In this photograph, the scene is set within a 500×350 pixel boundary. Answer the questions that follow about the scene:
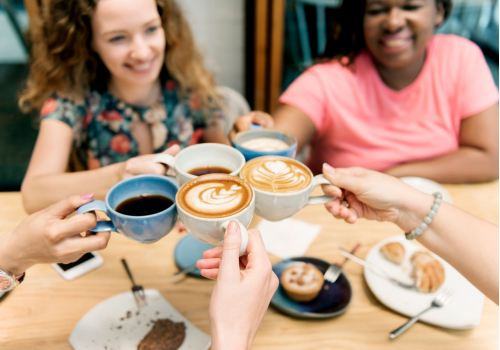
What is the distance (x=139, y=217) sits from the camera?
733 millimetres

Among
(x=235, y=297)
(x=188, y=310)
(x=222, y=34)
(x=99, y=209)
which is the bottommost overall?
(x=188, y=310)

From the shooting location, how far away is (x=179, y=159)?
1.01 m

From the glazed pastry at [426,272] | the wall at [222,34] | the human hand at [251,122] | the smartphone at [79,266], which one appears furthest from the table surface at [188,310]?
the wall at [222,34]

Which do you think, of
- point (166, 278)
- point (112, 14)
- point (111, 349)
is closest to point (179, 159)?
point (166, 278)

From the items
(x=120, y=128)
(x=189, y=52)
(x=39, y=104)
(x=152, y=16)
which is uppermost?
(x=152, y=16)

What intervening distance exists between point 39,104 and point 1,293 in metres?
1.01

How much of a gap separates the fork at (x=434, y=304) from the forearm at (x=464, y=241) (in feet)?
0.25

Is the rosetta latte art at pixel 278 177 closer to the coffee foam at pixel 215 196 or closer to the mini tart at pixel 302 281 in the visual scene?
the coffee foam at pixel 215 196

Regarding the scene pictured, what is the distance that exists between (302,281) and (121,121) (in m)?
1.27

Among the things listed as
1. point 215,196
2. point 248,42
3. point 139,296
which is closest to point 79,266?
point 139,296

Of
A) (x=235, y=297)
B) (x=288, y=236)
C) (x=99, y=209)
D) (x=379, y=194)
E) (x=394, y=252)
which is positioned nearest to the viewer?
(x=235, y=297)

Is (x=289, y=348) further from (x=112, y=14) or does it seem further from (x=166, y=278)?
(x=112, y=14)

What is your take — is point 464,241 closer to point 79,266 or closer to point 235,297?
point 235,297

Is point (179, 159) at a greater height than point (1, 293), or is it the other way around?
point (179, 159)
